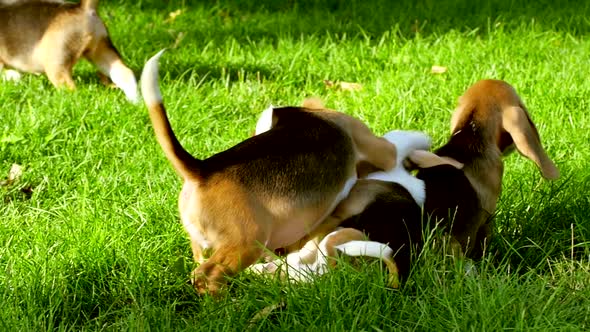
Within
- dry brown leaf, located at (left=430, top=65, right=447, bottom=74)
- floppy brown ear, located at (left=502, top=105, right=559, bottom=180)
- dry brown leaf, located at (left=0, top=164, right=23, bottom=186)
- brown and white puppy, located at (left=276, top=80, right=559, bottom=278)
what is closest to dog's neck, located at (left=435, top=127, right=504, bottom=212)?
brown and white puppy, located at (left=276, top=80, right=559, bottom=278)

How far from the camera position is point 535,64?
23.0ft

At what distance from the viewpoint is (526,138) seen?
4.49 meters

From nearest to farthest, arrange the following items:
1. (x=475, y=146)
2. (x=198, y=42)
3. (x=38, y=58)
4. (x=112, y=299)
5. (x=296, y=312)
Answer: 1. (x=296, y=312)
2. (x=112, y=299)
3. (x=475, y=146)
4. (x=38, y=58)
5. (x=198, y=42)

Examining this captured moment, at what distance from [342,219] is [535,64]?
3276 millimetres

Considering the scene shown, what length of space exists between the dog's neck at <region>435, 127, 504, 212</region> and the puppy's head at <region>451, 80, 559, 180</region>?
26mm

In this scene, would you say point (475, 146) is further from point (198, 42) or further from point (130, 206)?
point (198, 42)

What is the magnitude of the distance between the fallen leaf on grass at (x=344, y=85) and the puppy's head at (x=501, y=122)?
1952mm

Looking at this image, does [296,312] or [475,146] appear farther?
[475,146]

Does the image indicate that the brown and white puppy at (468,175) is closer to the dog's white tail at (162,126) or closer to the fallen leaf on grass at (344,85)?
the dog's white tail at (162,126)

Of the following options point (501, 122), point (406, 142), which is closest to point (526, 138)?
point (501, 122)

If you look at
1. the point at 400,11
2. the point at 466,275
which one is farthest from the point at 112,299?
the point at 400,11

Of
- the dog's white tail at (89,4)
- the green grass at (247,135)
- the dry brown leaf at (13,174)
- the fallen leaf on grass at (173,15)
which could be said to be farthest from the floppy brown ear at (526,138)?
the fallen leaf on grass at (173,15)

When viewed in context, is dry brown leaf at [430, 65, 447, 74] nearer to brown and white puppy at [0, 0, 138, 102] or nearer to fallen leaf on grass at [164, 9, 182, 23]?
brown and white puppy at [0, 0, 138, 102]

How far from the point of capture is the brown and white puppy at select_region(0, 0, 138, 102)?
6.76 m
